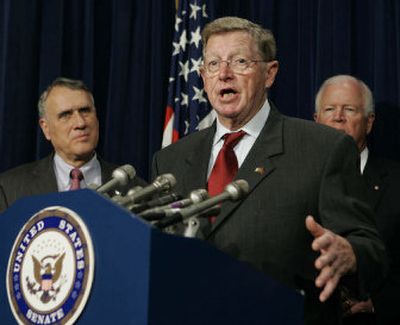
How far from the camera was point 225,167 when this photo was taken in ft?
7.37

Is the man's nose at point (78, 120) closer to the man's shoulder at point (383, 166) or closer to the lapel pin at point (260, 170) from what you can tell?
the man's shoulder at point (383, 166)

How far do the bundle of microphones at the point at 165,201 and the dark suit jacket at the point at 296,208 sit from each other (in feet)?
0.98

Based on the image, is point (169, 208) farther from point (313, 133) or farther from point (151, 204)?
point (313, 133)

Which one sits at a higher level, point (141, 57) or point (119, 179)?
point (141, 57)

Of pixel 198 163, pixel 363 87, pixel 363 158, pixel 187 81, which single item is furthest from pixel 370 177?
pixel 198 163

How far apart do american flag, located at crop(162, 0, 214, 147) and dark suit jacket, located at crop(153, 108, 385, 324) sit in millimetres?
1808

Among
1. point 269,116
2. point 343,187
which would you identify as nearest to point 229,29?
point 269,116

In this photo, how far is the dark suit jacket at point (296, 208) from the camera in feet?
6.54

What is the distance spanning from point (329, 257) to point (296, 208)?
0.48 metres

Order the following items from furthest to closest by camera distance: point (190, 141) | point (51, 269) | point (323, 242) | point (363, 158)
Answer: point (363, 158)
point (190, 141)
point (323, 242)
point (51, 269)

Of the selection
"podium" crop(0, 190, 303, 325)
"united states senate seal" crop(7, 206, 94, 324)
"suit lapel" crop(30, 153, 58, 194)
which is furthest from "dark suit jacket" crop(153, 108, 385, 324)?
"suit lapel" crop(30, 153, 58, 194)

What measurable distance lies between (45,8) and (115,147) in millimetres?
842

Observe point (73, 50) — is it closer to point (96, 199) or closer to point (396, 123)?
point (396, 123)

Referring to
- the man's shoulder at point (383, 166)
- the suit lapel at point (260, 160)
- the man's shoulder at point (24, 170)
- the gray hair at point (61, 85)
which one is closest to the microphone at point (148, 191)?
the suit lapel at point (260, 160)
